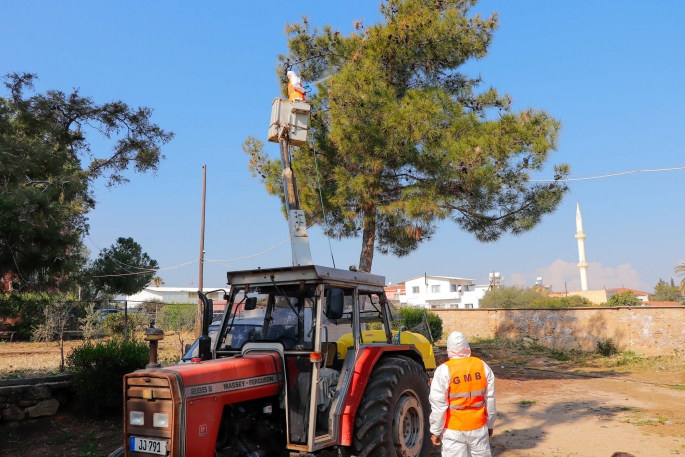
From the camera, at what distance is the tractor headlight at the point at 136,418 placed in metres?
4.37

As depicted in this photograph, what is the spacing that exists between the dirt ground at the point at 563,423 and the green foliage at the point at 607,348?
390 cm

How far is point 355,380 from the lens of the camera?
211 inches

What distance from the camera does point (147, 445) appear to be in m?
4.28

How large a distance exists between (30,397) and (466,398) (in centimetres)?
639

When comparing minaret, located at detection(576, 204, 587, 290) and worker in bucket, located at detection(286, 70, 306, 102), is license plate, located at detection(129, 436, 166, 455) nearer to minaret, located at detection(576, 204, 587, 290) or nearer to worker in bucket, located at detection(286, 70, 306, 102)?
worker in bucket, located at detection(286, 70, 306, 102)

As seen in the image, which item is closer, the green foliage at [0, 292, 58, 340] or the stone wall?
the stone wall

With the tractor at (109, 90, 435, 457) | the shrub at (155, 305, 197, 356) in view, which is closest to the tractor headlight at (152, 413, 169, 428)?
the tractor at (109, 90, 435, 457)

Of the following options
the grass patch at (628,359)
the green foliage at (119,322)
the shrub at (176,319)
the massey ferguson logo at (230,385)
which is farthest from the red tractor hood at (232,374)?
the shrub at (176,319)

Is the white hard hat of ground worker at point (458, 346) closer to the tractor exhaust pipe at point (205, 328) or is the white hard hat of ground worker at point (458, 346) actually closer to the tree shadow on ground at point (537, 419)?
the tractor exhaust pipe at point (205, 328)

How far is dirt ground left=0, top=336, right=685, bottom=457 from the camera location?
23.3 ft

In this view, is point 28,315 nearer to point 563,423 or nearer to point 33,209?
point 33,209

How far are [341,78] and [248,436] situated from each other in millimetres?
9070

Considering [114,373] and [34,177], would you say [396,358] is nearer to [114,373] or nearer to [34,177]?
[114,373]

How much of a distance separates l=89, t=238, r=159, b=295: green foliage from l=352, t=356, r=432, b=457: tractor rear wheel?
1837 cm
